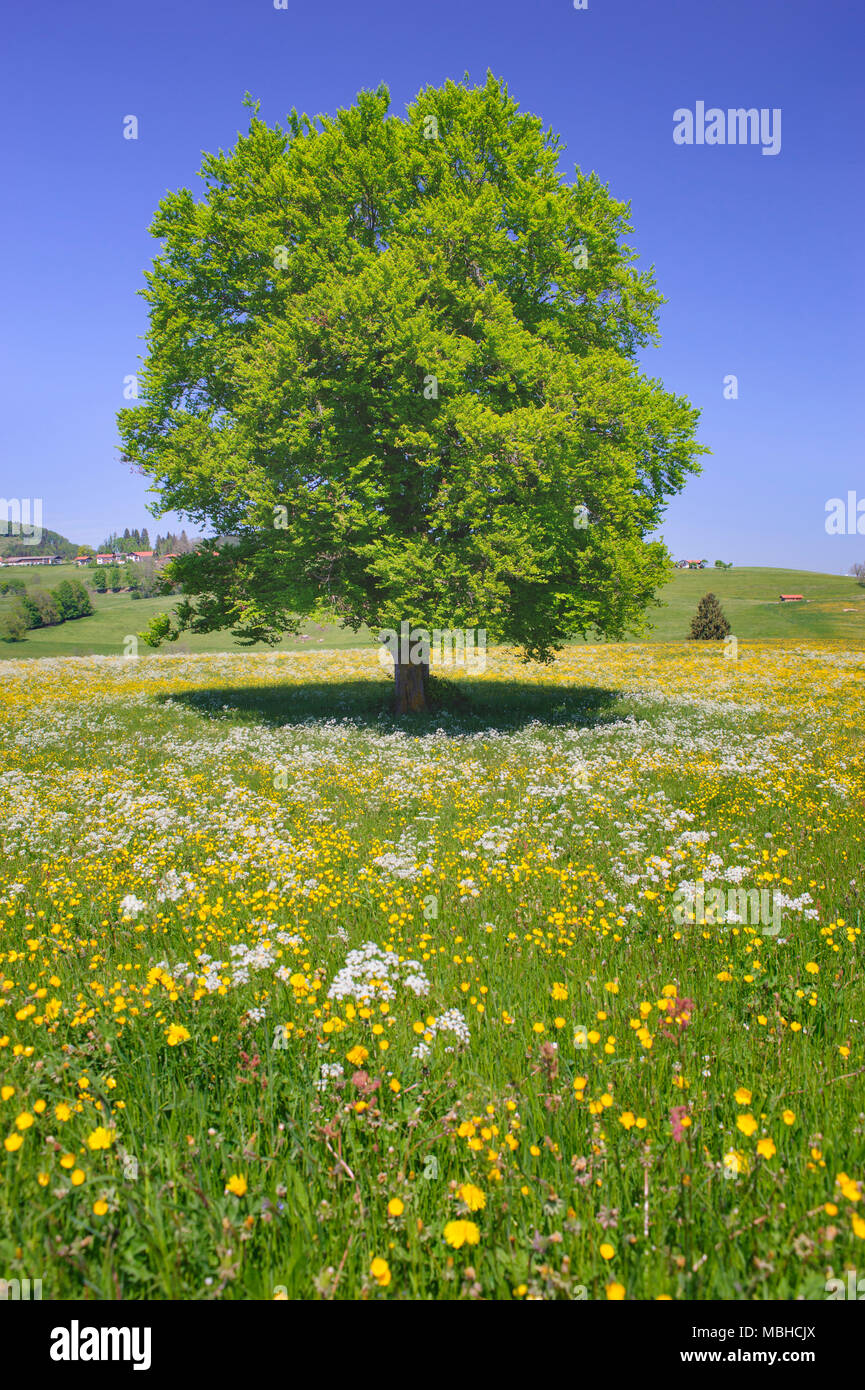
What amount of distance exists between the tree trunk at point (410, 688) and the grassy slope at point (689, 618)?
49.5ft

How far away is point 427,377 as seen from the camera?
15.5m

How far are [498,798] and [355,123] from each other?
18728 millimetres

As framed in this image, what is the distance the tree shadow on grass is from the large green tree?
261 cm

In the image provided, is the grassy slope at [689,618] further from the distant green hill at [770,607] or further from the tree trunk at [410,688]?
the tree trunk at [410,688]

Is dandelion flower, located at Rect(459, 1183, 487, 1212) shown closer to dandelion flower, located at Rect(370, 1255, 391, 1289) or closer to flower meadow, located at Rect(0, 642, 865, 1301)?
flower meadow, located at Rect(0, 642, 865, 1301)

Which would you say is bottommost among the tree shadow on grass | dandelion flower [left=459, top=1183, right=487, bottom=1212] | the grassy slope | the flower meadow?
the flower meadow

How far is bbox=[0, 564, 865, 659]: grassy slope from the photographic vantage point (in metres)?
66.8

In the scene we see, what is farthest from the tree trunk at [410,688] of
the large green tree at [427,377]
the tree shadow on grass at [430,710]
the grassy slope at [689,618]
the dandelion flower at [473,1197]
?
the dandelion flower at [473,1197]

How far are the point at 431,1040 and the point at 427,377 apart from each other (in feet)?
50.1

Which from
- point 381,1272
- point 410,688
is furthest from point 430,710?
point 381,1272

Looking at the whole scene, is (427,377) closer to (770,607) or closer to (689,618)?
(689,618)

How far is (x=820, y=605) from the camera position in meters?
79.8

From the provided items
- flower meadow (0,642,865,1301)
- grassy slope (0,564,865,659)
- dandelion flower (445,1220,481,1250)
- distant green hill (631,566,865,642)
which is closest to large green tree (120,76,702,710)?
flower meadow (0,642,865,1301)

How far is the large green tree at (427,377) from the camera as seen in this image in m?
15.7
